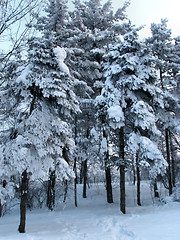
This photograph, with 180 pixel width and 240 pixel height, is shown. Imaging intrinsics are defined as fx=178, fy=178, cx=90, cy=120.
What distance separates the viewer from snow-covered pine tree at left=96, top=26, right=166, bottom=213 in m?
9.21

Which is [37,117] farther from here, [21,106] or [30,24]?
[30,24]

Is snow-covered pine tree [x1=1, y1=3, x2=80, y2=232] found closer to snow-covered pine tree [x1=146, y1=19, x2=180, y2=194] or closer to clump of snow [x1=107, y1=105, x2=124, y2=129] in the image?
clump of snow [x1=107, y1=105, x2=124, y2=129]

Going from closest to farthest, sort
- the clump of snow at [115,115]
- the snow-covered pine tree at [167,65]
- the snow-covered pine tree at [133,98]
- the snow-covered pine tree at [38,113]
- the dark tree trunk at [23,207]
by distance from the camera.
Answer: the snow-covered pine tree at [38,113]
the dark tree trunk at [23,207]
the snow-covered pine tree at [133,98]
the clump of snow at [115,115]
the snow-covered pine tree at [167,65]

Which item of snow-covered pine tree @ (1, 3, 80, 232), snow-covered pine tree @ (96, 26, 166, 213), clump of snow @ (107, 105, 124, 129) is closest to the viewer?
snow-covered pine tree @ (1, 3, 80, 232)

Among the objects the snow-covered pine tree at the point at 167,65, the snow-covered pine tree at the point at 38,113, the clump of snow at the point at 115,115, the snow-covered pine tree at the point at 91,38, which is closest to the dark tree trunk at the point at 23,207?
the snow-covered pine tree at the point at 38,113

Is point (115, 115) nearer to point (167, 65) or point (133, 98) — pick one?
point (133, 98)

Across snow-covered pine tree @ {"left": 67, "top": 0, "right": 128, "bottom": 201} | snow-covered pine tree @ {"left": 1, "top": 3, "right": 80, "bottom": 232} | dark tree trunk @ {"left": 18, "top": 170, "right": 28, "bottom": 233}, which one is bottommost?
dark tree trunk @ {"left": 18, "top": 170, "right": 28, "bottom": 233}

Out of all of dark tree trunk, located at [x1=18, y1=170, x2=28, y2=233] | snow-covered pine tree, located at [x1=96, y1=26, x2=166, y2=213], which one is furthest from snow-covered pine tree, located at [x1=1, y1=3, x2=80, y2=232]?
snow-covered pine tree, located at [x1=96, y1=26, x2=166, y2=213]

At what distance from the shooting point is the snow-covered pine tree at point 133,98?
9211 mm

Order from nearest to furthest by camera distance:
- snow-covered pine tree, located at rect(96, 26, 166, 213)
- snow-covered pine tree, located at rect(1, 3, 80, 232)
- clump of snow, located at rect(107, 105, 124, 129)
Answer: snow-covered pine tree, located at rect(1, 3, 80, 232), snow-covered pine tree, located at rect(96, 26, 166, 213), clump of snow, located at rect(107, 105, 124, 129)

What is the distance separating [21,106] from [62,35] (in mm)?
7314

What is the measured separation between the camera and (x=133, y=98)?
10062 mm

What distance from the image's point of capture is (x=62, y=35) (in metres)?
13.2

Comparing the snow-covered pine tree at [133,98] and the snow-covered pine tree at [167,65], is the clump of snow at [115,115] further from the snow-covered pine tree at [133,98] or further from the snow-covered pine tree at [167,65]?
the snow-covered pine tree at [167,65]
